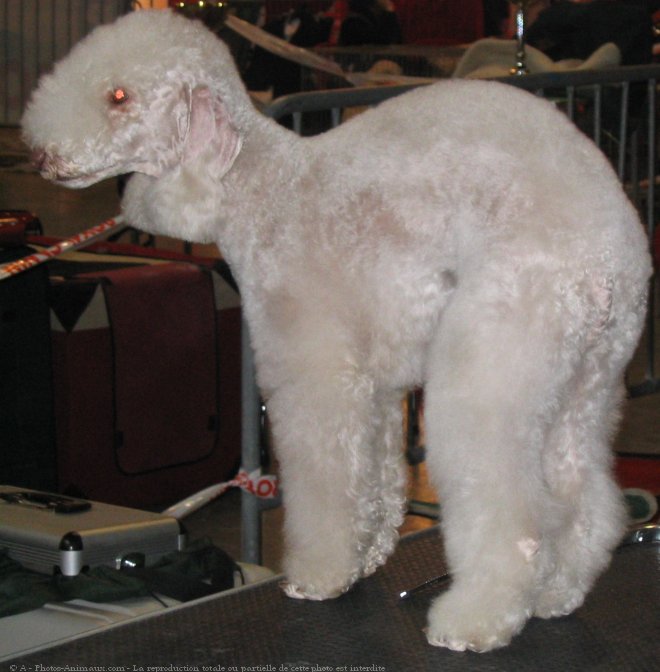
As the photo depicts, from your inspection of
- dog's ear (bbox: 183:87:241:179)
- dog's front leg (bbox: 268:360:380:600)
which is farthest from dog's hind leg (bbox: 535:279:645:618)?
dog's ear (bbox: 183:87:241:179)

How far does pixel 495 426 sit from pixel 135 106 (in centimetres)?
62

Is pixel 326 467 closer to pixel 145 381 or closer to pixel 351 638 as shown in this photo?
pixel 351 638

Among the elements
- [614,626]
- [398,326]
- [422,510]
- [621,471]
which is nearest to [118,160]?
[398,326]

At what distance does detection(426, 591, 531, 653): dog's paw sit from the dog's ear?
648 mm

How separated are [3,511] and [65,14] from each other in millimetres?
6442

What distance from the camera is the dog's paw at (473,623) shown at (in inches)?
62.1

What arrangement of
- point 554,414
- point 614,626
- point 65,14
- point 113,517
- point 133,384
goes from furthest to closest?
point 65,14 < point 133,384 < point 113,517 < point 614,626 < point 554,414

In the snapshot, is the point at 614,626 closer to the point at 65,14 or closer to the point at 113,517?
the point at 113,517

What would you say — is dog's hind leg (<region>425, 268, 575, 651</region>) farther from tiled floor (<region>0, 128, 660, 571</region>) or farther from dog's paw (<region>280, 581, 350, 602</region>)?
tiled floor (<region>0, 128, 660, 571</region>)

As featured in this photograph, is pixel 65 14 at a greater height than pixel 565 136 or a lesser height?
greater

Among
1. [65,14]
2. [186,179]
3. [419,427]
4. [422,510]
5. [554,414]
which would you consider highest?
[65,14]

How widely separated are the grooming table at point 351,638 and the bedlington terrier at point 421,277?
56 millimetres

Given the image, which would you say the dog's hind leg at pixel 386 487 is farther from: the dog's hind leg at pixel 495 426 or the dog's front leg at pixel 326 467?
the dog's hind leg at pixel 495 426

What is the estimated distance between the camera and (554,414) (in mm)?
1572
